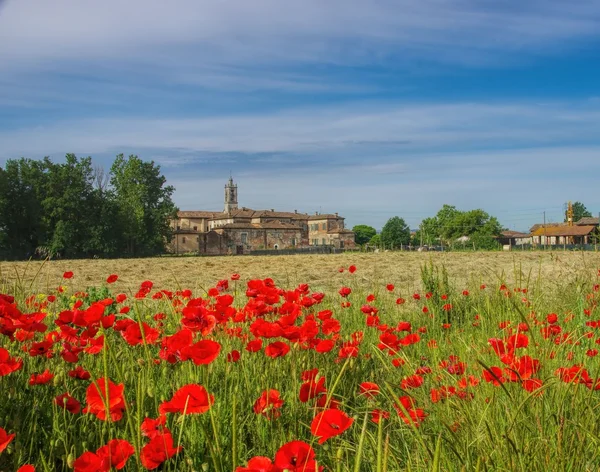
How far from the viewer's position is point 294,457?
45.4 inches

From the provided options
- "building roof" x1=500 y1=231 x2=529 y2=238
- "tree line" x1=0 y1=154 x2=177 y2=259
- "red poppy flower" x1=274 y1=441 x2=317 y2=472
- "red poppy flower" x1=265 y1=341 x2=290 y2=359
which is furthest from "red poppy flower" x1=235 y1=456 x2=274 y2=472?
"building roof" x1=500 y1=231 x2=529 y2=238

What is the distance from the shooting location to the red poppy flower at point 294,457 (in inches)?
44.8

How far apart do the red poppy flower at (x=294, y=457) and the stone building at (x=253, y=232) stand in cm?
7721

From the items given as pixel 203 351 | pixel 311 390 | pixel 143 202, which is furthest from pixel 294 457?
pixel 143 202

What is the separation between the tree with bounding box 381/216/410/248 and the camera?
118 meters

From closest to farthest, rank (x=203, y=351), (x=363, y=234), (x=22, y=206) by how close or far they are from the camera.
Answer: (x=203, y=351)
(x=22, y=206)
(x=363, y=234)

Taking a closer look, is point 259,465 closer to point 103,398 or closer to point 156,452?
point 156,452

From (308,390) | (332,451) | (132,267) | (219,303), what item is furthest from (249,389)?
(132,267)

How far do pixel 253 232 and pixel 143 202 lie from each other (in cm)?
3500

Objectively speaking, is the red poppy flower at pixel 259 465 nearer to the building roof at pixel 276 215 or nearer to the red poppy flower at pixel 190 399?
the red poppy flower at pixel 190 399

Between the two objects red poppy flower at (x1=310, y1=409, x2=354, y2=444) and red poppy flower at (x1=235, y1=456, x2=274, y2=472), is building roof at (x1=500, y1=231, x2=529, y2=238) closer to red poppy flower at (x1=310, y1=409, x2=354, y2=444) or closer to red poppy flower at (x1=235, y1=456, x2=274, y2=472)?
red poppy flower at (x1=310, y1=409, x2=354, y2=444)

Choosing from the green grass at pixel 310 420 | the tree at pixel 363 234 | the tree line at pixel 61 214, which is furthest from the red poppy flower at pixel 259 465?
the tree at pixel 363 234

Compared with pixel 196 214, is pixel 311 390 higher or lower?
lower

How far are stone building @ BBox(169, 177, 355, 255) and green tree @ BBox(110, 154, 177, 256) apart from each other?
19.5 m
